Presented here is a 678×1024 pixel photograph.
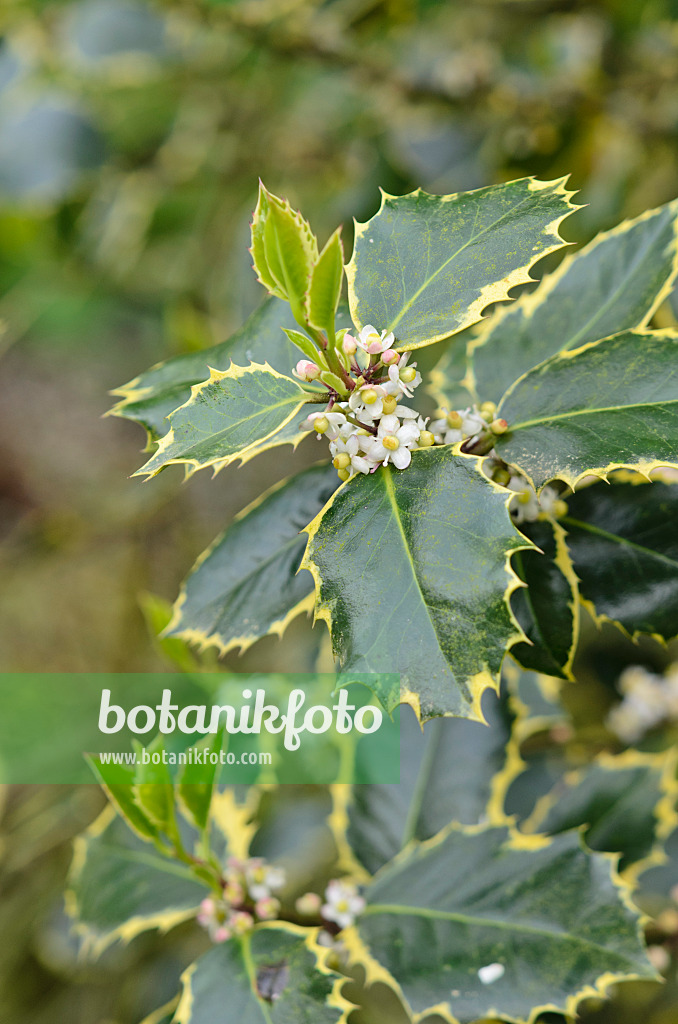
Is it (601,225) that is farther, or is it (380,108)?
(380,108)

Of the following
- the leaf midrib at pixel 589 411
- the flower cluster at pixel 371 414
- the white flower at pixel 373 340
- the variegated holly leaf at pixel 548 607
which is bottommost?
the variegated holly leaf at pixel 548 607

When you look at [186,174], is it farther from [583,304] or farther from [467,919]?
[467,919]

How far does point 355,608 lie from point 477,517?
0.12 metres

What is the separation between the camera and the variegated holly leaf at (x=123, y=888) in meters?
0.95

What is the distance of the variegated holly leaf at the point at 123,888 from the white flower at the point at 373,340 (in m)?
0.73

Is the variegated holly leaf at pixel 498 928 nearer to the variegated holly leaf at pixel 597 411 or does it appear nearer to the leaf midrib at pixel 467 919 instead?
the leaf midrib at pixel 467 919

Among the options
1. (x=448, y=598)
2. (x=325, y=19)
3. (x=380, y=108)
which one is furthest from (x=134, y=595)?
(x=448, y=598)

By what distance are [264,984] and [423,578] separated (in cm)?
52

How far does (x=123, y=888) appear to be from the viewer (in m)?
0.99

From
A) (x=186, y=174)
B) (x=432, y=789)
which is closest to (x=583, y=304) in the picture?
(x=432, y=789)

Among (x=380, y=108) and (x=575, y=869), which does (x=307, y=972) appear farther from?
(x=380, y=108)

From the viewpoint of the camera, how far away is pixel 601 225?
1.53 m

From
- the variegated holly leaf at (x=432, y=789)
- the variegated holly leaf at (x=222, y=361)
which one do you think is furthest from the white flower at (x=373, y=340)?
the variegated holly leaf at (x=432, y=789)

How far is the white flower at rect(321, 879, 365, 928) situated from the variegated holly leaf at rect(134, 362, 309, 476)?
1.99ft
